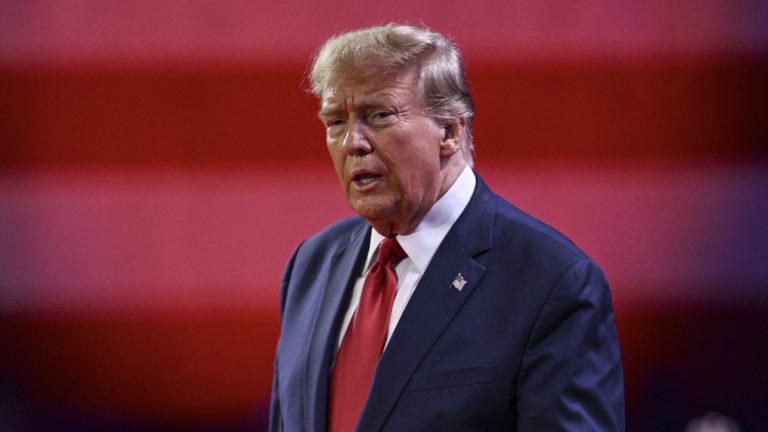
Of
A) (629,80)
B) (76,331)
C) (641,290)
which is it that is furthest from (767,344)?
(76,331)

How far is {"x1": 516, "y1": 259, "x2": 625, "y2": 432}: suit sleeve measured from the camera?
1.04m

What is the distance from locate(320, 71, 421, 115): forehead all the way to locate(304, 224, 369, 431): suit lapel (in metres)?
0.26

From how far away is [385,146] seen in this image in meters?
1.19

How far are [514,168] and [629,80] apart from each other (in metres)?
0.34

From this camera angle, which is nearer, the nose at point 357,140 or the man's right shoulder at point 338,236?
the nose at point 357,140

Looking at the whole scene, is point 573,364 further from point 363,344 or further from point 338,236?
point 338,236

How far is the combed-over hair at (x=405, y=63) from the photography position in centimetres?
119

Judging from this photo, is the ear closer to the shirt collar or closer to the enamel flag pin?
the shirt collar

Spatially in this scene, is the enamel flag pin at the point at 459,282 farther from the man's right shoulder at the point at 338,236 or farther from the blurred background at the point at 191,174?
the blurred background at the point at 191,174

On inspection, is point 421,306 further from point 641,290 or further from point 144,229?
point 144,229

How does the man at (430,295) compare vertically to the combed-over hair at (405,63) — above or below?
below

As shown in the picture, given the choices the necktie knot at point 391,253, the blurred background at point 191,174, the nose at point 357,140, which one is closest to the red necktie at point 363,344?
the necktie knot at point 391,253

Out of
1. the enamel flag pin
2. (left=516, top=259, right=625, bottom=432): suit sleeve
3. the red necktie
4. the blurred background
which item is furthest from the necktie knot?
the blurred background

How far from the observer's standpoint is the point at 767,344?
2.06 metres
